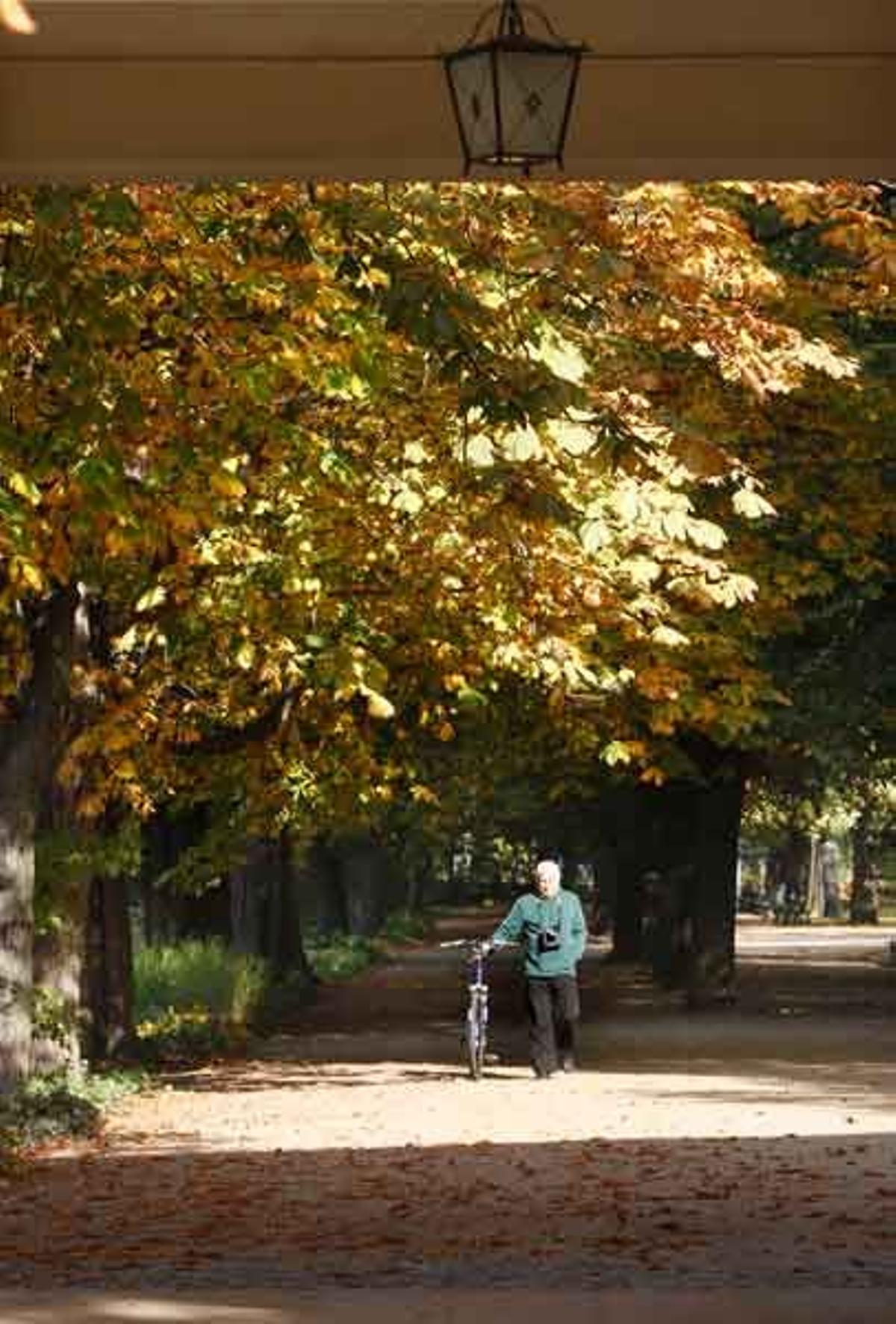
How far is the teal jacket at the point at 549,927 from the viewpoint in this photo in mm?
27844

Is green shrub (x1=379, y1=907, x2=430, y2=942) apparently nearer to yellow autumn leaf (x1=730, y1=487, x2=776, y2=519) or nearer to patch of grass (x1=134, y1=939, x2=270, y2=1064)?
patch of grass (x1=134, y1=939, x2=270, y2=1064)

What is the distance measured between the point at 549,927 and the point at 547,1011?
0.93 metres

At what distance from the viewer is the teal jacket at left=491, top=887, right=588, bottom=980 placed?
91.4ft

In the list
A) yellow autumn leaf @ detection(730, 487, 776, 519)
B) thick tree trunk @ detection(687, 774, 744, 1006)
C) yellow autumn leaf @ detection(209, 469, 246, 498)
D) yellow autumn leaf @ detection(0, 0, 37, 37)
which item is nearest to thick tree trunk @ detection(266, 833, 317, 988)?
thick tree trunk @ detection(687, 774, 744, 1006)

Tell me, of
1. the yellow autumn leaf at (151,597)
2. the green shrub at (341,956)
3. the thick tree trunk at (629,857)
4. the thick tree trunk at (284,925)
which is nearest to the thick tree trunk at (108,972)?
the yellow autumn leaf at (151,597)

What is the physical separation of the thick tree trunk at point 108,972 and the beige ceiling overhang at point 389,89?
62.1 feet

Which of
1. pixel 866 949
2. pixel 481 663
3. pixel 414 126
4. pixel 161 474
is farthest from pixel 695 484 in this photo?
pixel 866 949

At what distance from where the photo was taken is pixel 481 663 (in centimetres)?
2727

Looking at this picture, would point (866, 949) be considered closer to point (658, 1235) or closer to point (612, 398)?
point (612, 398)

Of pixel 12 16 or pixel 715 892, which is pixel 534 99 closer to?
pixel 12 16

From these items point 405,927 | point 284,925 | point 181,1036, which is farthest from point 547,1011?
point 405,927

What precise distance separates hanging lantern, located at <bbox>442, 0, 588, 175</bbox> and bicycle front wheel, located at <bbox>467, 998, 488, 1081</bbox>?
62.3 ft

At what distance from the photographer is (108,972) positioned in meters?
29.8

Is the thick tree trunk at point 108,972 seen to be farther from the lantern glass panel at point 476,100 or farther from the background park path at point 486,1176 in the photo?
the lantern glass panel at point 476,100
